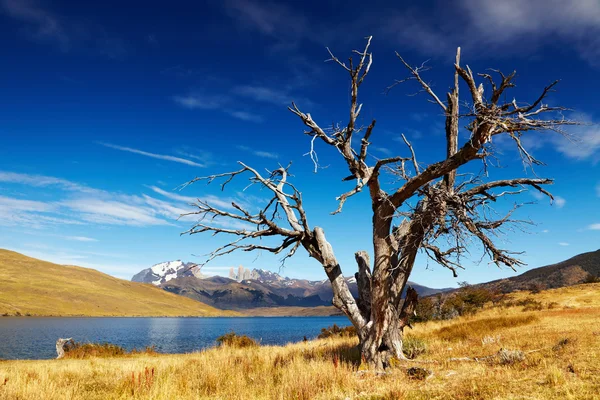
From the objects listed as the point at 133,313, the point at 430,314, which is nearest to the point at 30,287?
the point at 133,313

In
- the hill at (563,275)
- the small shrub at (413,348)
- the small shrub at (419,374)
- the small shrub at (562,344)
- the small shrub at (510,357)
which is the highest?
the hill at (563,275)

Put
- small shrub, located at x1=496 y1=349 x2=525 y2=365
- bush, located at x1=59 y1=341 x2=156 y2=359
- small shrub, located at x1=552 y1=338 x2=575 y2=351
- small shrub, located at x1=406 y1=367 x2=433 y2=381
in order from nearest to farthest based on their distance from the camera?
small shrub, located at x1=406 y1=367 x2=433 y2=381
small shrub, located at x1=496 y1=349 x2=525 y2=365
small shrub, located at x1=552 y1=338 x2=575 y2=351
bush, located at x1=59 y1=341 x2=156 y2=359

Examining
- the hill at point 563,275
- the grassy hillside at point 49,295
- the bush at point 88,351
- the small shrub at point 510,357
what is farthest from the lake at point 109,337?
the grassy hillside at point 49,295

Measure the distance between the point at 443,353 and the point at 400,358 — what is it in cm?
194

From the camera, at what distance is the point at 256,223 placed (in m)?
13.1

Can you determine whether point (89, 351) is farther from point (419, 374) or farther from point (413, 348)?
point (419, 374)

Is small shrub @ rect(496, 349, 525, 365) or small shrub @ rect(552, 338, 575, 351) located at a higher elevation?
small shrub @ rect(552, 338, 575, 351)

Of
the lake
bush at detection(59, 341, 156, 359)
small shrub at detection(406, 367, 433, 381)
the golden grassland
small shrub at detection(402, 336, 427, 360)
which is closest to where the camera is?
the golden grassland

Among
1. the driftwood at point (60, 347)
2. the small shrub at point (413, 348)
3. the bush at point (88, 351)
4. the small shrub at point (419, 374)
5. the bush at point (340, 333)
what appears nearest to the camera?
the small shrub at point (419, 374)

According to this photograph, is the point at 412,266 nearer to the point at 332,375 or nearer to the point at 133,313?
the point at 332,375

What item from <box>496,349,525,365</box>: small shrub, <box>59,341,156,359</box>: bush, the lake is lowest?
the lake

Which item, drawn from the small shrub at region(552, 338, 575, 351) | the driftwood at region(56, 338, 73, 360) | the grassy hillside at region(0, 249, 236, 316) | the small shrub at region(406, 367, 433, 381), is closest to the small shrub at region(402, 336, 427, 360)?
the small shrub at region(406, 367, 433, 381)

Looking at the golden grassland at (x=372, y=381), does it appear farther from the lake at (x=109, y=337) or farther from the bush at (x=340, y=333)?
the bush at (x=340, y=333)

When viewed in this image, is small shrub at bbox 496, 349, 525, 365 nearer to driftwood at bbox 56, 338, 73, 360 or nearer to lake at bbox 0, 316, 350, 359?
lake at bbox 0, 316, 350, 359
